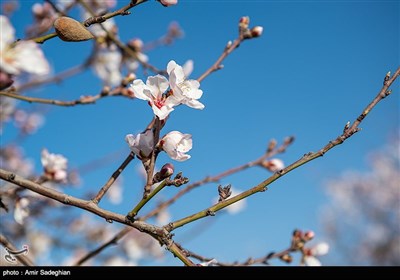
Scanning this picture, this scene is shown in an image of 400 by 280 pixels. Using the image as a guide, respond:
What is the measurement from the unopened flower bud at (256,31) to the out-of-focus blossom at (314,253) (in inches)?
39.1

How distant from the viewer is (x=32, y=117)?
4.70 meters

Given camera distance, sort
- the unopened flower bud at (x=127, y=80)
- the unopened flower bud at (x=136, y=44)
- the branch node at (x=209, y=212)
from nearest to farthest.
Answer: the branch node at (x=209, y=212) < the unopened flower bud at (x=127, y=80) < the unopened flower bud at (x=136, y=44)

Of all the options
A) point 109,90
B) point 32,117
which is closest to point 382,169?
point 32,117

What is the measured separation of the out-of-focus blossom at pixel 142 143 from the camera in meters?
1.11

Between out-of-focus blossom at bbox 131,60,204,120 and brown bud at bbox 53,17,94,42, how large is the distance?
0.57 feet

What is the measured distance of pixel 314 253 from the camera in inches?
77.6

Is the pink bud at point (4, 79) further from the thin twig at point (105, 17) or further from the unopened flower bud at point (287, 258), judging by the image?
the unopened flower bud at point (287, 258)

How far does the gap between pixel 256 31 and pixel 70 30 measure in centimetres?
100

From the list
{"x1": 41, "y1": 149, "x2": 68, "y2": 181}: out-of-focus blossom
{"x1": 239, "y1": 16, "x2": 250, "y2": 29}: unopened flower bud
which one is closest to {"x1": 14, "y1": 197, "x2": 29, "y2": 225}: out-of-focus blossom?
{"x1": 41, "y1": 149, "x2": 68, "y2": 181}: out-of-focus blossom

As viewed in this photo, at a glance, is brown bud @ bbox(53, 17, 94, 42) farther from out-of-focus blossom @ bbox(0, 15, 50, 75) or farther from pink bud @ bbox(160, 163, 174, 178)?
pink bud @ bbox(160, 163, 174, 178)

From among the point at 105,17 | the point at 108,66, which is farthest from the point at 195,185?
the point at 108,66

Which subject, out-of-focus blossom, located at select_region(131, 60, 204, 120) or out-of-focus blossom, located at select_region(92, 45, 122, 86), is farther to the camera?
out-of-focus blossom, located at select_region(92, 45, 122, 86)

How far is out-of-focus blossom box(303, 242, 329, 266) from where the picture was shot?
190 cm

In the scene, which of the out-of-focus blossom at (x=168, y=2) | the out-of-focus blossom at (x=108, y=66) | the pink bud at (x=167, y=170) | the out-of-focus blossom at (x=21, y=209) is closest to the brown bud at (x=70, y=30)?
the out-of-focus blossom at (x=168, y=2)
